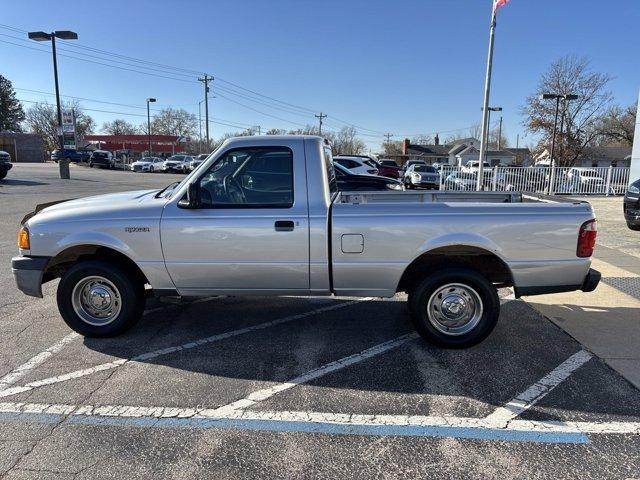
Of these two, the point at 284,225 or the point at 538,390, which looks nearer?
the point at 538,390

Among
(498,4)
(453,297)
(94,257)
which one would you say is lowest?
(453,297)

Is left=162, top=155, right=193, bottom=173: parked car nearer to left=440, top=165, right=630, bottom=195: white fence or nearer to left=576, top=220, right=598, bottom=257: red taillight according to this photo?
left=440, top=165, right=630, bottom=195: white fence

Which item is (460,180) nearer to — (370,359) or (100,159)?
(370,359)

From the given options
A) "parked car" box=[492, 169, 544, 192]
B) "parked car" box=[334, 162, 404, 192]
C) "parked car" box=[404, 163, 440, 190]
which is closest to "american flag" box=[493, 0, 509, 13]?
"parked car" box=[334, 162, 404, 192]

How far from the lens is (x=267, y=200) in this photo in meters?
4.30

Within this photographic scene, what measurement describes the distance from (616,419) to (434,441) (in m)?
1.36

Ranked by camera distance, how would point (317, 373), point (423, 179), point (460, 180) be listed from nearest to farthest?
point (317, 373) → point (460, 180) → point (423, 179)

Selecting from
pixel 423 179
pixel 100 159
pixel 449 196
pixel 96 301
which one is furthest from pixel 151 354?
pixel 100 159

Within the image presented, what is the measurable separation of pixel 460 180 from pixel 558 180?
4485mm

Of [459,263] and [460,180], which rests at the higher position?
[460,180]

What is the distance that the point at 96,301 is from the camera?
4598mm

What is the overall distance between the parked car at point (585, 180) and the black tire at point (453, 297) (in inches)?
811

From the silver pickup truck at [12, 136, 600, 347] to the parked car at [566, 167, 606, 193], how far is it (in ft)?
66.6

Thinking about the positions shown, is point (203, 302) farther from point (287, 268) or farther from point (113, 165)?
point (113, 165)
